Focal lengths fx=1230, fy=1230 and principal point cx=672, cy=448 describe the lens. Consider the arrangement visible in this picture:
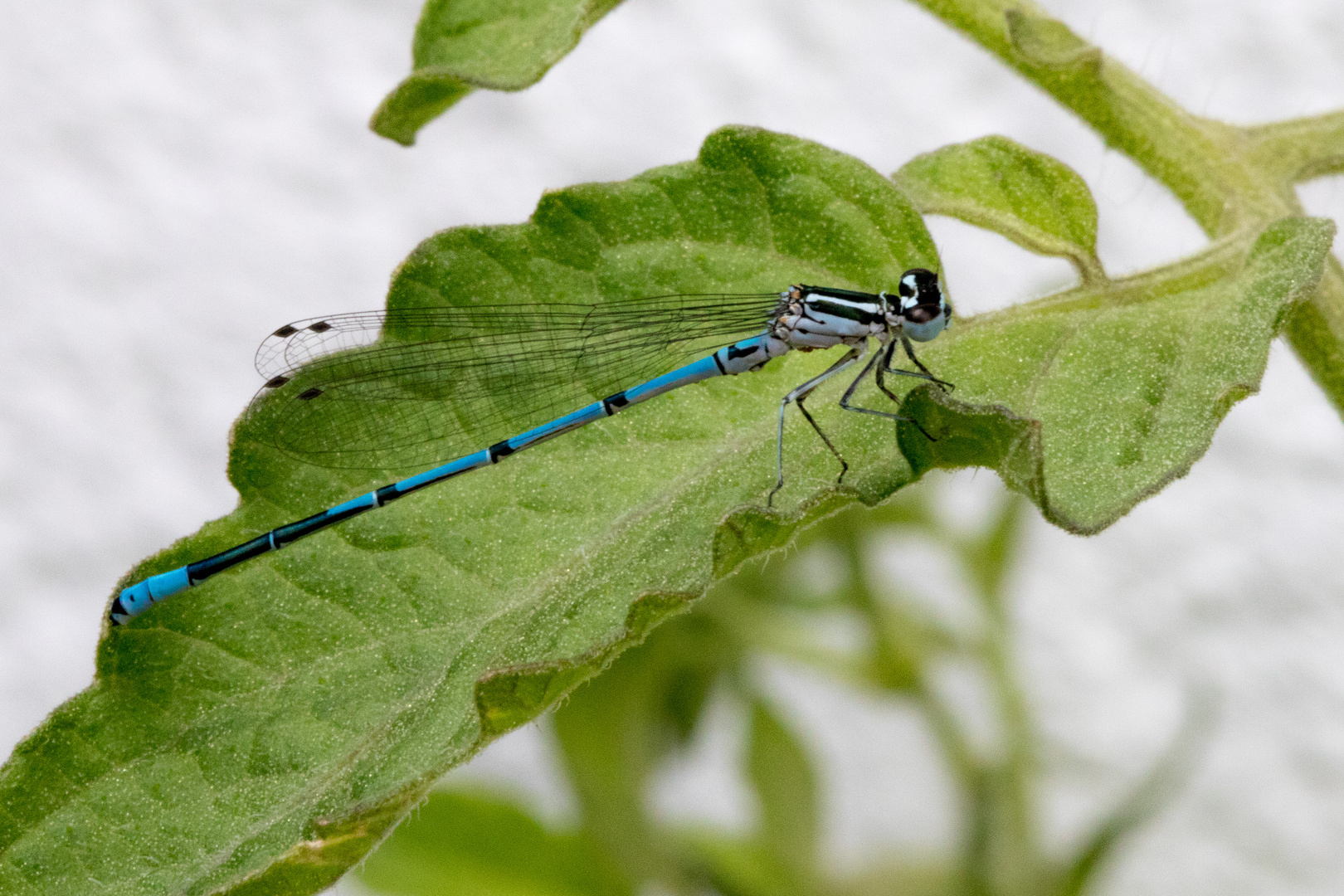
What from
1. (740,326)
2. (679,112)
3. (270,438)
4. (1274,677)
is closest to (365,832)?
(270,438)

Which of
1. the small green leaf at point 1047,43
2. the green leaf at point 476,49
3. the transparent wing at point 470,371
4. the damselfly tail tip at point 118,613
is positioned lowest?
the damselfly tail tip at point 118,613

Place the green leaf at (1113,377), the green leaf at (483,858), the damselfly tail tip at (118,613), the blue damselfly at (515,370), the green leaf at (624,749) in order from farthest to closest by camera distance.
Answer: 1. the green leaf at (483,858)
2. the green leaf at (624,749)
3. the blue damselfly at (515,370)
4. the damselfly tail tip at (118,613)
5. the green leaf at (1113,377)

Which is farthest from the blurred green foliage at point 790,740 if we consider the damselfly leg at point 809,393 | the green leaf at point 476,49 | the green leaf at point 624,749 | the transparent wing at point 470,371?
the green leaf at point 476,49

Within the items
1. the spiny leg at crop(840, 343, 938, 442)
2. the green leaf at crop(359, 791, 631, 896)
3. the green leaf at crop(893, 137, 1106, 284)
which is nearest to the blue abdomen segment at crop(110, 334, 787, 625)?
the spiny leg at crop(840, 343, 938, 442)

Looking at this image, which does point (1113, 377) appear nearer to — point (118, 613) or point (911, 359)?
point (911, 359)

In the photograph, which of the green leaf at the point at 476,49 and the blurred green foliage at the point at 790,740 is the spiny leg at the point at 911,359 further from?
the blurred green foliage at the point at 790,740

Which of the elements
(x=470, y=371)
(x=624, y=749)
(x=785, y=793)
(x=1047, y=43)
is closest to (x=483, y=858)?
(x=624, y=749)
